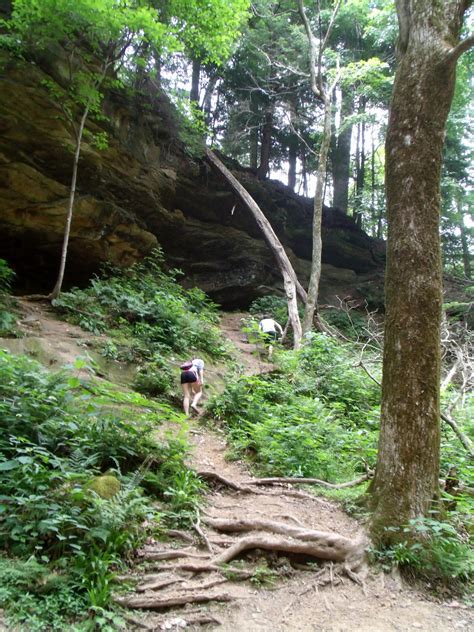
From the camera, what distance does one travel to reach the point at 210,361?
10.9 metres

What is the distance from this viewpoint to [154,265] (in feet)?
47.0

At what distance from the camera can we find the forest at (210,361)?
9.91ft

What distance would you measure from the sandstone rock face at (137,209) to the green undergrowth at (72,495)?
8.09 m

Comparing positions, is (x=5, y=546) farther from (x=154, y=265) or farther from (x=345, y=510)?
(x=154, y=265)

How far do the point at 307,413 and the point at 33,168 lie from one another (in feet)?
31.5

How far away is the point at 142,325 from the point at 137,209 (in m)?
6.00

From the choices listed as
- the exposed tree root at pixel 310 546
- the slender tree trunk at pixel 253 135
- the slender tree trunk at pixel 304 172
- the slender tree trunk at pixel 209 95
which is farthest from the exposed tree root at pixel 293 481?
the slender tree trunk at pixel 304 172

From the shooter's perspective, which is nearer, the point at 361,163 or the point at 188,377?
the point at 188,377

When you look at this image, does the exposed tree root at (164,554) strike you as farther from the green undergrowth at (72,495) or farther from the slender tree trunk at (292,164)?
the slender tree trunk at (292,164)

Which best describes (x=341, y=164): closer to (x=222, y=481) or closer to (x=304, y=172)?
(x=304, y=172)

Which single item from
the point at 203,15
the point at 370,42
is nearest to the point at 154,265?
the point at 203,15

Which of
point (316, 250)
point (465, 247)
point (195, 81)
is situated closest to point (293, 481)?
point (316, 250)

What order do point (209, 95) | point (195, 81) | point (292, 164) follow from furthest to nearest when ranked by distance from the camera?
1. point (292, 164)
2. point (209, 95)
3. point (195, 81)

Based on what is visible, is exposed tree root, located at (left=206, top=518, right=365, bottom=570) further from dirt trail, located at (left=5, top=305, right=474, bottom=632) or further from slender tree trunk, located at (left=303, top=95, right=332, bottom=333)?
slender tree trunk, located at (left=303, top=95, right=332, bottom=333)
